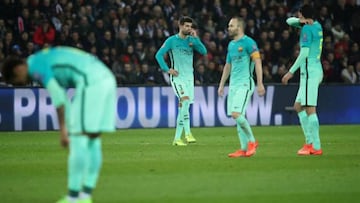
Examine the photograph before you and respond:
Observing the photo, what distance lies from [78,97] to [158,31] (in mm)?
15992

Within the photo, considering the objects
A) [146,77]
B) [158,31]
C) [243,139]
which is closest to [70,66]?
[243,139]

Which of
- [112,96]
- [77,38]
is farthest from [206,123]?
[112,96]

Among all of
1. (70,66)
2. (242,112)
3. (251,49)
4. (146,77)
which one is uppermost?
(251,49)

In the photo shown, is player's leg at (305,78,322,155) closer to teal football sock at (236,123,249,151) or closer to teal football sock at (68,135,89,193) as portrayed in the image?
teal football sock at (236,123,249,151)

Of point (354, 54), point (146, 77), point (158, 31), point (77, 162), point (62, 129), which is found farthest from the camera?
point (354, 54)

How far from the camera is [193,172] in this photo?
39.2 ft

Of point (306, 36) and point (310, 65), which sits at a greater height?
point (306, 36)

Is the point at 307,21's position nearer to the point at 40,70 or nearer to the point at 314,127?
the point at 314,127

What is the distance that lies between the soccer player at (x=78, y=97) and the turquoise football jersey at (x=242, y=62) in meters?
5.44

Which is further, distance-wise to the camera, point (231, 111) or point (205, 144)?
point (205, 144)

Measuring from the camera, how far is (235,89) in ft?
45.7

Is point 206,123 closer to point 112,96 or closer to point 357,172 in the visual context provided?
point 357,172

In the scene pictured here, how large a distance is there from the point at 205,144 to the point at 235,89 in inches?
129

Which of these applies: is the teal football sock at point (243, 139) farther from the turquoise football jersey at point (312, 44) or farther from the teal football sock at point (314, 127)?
the turquoise football jersey at point (312, 44)
